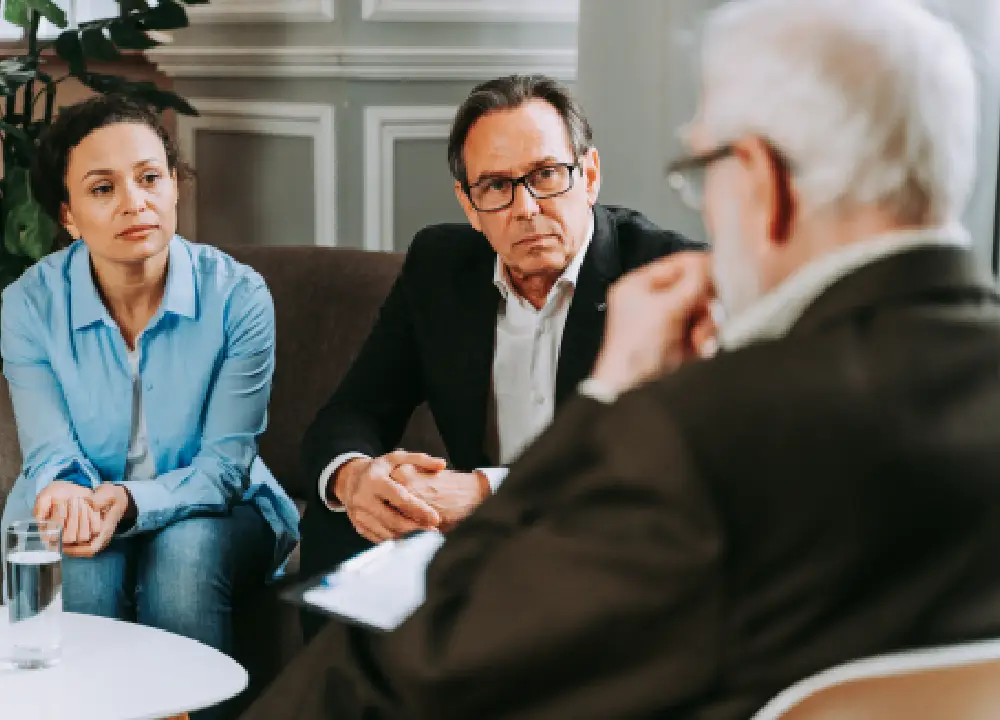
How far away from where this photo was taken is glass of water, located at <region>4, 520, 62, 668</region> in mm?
1912

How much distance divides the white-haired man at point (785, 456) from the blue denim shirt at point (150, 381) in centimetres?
159

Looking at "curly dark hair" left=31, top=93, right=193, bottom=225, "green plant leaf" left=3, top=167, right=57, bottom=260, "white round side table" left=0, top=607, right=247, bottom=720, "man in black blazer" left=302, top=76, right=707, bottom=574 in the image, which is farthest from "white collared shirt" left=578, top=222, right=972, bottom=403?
"green plant leaf" left=3, top=167, right=57, bottom=260

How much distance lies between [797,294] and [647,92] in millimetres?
2099

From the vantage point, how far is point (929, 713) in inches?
37.7

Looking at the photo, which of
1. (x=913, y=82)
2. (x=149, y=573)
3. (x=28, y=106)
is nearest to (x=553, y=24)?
(x=28, y=106)

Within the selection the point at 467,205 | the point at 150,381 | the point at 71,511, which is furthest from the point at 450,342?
the point at 71,511

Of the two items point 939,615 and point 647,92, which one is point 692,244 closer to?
point 647,92

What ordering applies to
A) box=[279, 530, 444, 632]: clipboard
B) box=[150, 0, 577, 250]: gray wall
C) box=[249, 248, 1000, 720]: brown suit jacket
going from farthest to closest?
box=[150, 0, 577, 250]: gray wall < box=[279, 530, 444, 632]: clipboard < box=[249, 248, 1000, 720]: brown suit jacket

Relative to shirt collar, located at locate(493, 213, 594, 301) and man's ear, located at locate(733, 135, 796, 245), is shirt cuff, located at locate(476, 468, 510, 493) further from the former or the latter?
man's ear, located at locate(733, 135, 796, 245)

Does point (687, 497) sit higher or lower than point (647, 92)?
lower

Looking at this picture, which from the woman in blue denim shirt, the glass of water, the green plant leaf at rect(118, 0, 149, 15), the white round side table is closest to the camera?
the white round side table

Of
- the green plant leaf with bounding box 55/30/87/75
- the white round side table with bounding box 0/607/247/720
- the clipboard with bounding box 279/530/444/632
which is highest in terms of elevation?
the green plant leaf with bounding box 55/30/87/75

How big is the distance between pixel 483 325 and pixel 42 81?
5.55 feet

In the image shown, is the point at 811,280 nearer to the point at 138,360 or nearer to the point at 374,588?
the point at 374,588
